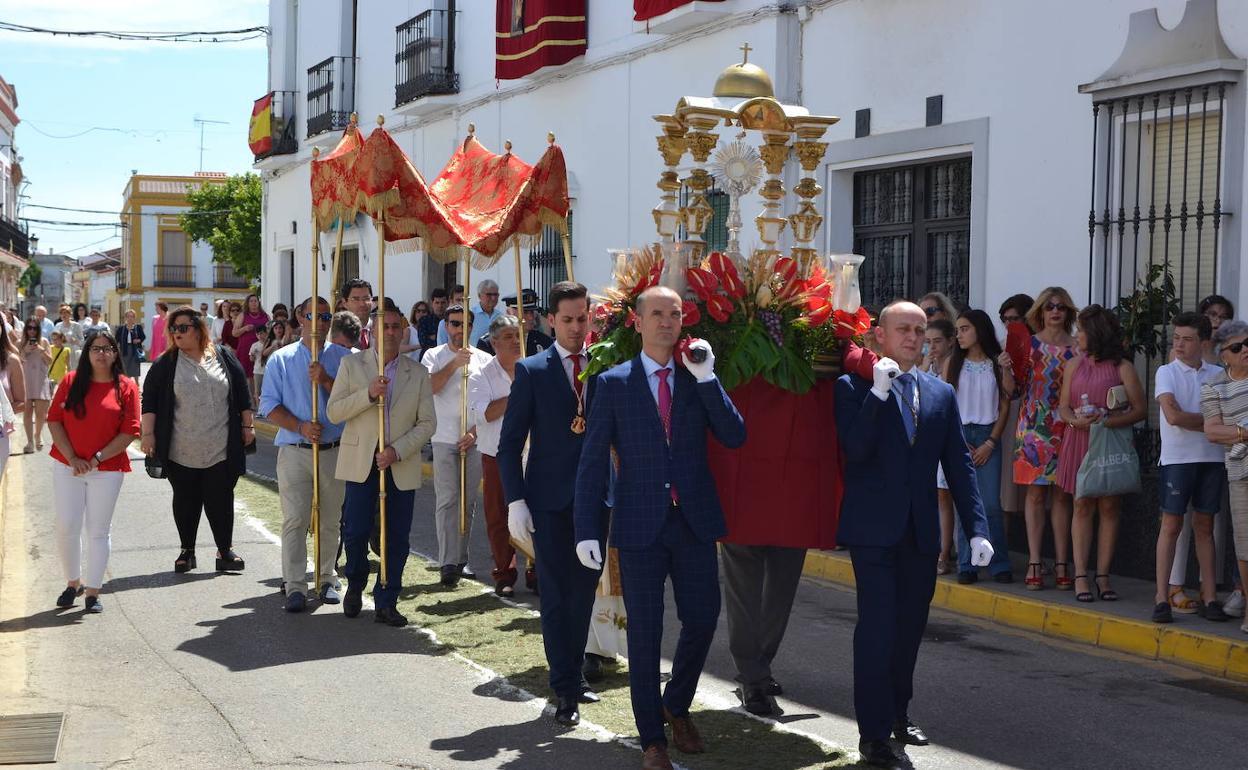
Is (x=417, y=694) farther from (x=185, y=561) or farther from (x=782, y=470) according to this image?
(x=185, y=561)

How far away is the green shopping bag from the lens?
9.14m

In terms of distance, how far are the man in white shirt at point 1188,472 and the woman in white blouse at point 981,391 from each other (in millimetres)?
1327

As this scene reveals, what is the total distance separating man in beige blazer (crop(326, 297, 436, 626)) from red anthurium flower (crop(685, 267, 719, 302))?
9.36ft

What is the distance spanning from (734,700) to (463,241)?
3.85 metres

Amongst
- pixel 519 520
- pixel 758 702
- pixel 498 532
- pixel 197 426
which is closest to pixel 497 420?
pixel 498 532

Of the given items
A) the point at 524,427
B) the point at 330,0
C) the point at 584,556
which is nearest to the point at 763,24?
the point at 524,427

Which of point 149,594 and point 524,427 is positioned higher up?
point 524,427

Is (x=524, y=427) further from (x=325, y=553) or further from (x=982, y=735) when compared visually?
(x=325, y=553)

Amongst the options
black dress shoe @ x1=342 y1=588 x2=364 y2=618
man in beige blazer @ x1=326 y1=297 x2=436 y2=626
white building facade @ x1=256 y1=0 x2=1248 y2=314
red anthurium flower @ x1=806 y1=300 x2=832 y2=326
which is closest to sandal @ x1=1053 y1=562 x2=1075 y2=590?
white building facade @ x1=256 y1=0 x2=1248 y2=314

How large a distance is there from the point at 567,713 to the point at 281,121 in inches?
944

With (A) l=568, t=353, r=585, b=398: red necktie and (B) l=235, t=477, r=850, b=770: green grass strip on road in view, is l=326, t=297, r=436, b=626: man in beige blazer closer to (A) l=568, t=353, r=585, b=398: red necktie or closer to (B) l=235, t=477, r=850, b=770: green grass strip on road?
(B) l=235, t=477, r=850, b=770: green grass strip on road

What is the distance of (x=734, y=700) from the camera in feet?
22.4

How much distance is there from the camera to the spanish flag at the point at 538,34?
1784cm

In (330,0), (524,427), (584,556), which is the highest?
(330,0)
